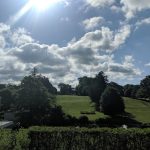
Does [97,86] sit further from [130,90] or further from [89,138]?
[89,138]

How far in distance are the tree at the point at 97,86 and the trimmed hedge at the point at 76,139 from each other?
98881mm

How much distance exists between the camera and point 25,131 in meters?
23.7

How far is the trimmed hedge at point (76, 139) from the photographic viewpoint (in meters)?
22.3

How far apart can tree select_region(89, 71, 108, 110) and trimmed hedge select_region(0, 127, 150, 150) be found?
324 feet

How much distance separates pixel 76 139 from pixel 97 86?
333 ft

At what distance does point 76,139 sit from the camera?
2333 centimetres

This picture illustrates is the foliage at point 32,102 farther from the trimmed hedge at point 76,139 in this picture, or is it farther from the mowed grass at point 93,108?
the trimmed hedge at point 76,139

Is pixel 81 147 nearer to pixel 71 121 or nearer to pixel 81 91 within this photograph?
pixel 71 121

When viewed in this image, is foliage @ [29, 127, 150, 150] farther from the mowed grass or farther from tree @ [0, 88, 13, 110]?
tree @ [0, 88, 13, 110]

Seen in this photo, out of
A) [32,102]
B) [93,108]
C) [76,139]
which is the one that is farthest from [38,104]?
[76,139]

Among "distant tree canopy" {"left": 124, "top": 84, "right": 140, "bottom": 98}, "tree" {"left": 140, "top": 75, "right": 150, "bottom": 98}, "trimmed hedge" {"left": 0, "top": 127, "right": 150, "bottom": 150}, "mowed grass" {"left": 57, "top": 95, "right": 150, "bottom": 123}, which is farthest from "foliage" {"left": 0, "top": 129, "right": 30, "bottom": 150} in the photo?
"distant tree canopy" {"left": 124, "top": 84, "right": 140, "bottom": 98}

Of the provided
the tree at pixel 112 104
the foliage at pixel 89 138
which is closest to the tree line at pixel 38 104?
the tree at pixel 112 104

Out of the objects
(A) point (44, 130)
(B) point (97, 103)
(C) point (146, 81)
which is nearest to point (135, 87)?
(C) point (146, 81)

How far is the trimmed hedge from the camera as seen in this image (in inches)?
877
